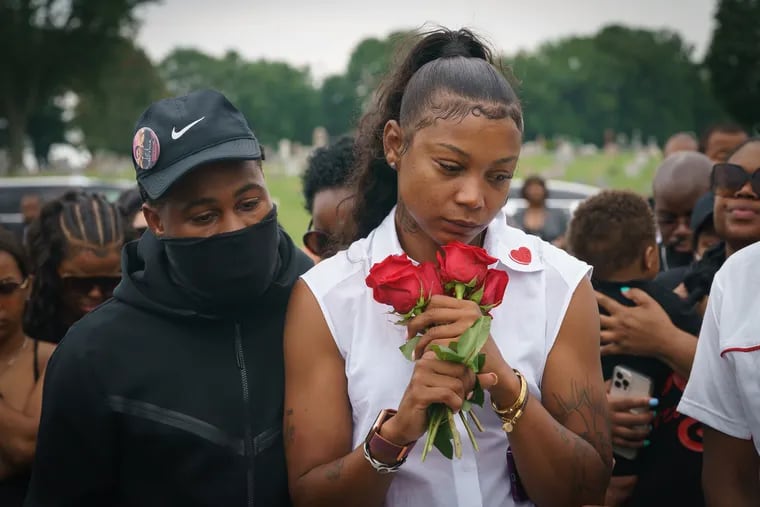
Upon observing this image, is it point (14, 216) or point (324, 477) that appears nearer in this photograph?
point (324, 477)

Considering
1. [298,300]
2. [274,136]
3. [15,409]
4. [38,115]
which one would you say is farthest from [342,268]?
[274,136]

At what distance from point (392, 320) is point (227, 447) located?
0.64 meters

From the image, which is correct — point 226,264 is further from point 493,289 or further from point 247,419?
point 493,289

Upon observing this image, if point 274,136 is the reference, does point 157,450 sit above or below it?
above

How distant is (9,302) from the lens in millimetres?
3670

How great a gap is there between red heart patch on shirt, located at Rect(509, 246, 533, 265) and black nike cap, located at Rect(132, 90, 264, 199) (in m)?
0.85

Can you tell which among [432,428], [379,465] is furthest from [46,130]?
[432,428]

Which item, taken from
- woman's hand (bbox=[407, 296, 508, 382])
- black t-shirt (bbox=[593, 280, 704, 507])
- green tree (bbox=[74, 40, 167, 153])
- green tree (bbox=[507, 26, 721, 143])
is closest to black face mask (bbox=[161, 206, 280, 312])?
woman's hand (bbox=[407, 296, 508, 382])

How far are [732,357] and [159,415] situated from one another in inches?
68.6

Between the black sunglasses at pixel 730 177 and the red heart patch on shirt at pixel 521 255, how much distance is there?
1.54 metres

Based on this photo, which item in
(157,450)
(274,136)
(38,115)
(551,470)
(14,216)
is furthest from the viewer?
(274,136)

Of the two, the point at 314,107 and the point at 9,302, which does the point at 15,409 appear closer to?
the point at 9,302

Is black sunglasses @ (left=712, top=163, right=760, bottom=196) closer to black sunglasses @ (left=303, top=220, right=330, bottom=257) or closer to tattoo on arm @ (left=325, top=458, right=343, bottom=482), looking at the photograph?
black sunglasses @ (left=303, top=220, right=330, bottom=257)

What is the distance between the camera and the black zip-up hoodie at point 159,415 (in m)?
2.61
